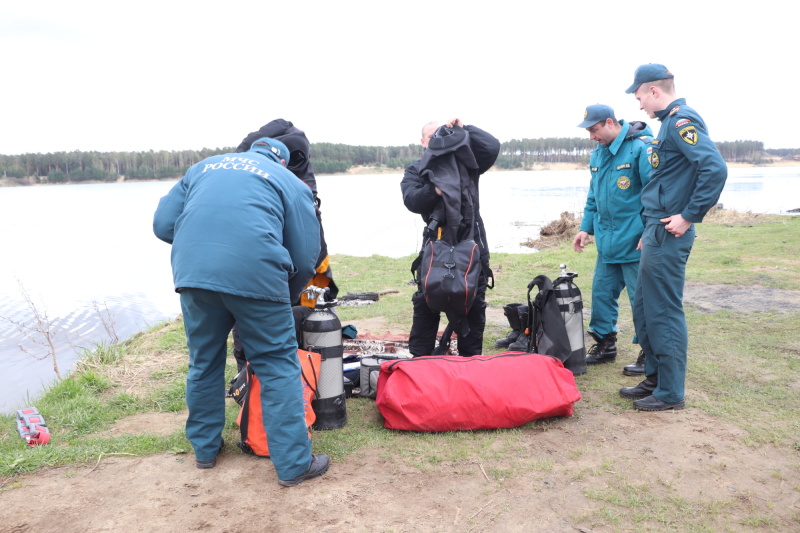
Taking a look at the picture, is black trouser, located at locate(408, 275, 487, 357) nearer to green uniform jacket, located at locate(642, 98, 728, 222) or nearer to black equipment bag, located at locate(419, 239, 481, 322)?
black equipment bag, located at locate(419, 239, 481, 322)

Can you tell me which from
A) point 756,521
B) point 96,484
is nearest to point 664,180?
point 756,521

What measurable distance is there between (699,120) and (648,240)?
2.70ft

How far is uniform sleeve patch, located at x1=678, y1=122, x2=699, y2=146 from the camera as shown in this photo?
366cm

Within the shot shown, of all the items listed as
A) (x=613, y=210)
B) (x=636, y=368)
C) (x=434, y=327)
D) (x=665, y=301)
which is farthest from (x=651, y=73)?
(x=434, y=327)

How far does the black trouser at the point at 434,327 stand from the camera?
→ 4.54 meters

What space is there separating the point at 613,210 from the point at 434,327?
181cm

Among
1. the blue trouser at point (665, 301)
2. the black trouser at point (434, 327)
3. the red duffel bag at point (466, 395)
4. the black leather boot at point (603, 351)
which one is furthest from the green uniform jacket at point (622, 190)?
the red duffel bag at point (466, 395)

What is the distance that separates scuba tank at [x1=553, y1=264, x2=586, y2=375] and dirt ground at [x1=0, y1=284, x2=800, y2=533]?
3.73 feet

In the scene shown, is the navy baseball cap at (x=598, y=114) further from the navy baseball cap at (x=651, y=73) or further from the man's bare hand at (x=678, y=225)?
the man's bare hand at (x=678, y=225)

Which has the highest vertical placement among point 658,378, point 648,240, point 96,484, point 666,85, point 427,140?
point 666,85

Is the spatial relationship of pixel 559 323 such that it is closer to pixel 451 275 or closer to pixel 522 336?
pixel 522 336

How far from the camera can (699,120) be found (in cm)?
372

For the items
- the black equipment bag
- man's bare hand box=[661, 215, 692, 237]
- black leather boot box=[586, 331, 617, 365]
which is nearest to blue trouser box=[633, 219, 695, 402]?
man's bare hand box=[661, 215, 692, 237]

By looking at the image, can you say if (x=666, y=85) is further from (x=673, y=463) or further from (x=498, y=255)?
(x=498, y=255)
